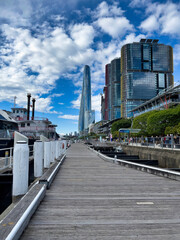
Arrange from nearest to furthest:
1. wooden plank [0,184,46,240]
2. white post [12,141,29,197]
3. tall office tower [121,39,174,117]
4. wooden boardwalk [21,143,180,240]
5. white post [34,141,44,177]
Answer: wooden plank [0,184,46,240] → wooden boardwalk [21,143,180,240] → white post [12,141,29,197] → white post [34,141,44,177] → tall office tower [121,39,174,117]

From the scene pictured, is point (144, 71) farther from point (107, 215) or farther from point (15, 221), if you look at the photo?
point (15, 221)

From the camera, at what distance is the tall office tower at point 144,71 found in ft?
515

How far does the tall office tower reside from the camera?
15700 centimetres

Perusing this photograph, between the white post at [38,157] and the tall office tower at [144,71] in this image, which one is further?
the tall office tower at [144,71]

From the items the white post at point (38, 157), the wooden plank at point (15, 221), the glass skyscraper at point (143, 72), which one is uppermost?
the glass skyscraper at point (143, 72)

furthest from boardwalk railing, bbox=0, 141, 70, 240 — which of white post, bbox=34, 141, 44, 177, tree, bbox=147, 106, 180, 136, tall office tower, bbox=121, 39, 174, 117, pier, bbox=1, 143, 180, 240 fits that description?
tall office tower, bbox=121, 39, 174, 117

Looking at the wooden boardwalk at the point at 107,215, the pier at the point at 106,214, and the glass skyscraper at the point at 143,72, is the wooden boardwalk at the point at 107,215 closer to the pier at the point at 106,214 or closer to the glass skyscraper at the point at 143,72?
the pier at the point at 106,214

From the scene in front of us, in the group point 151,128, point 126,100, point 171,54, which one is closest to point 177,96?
point 151,128

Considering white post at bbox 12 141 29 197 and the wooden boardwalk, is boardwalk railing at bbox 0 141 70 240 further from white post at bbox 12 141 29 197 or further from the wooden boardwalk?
the wooden boardwalk

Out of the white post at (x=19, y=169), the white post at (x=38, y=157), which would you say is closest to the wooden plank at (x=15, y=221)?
the white post at (x=19, y=169)

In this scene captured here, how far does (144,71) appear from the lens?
553 ft

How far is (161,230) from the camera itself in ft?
8.00

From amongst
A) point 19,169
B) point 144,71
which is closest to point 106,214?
point 19,169

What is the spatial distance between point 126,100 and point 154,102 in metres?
72.9
